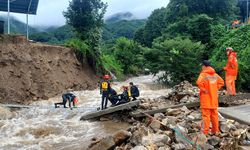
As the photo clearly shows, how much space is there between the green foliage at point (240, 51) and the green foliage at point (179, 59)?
1.63 m

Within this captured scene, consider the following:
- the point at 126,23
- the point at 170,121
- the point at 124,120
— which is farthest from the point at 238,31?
the point at 126,23

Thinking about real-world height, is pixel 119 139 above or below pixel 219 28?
below

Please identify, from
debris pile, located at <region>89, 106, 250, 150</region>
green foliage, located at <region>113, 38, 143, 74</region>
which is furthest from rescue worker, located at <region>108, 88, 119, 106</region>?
green foliage, located at <region>113, 38, 143, 74</region>

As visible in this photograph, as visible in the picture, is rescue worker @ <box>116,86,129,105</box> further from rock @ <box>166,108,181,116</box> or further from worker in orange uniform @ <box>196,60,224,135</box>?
worker in orange uniform @ <box>196,60,224,135</box>

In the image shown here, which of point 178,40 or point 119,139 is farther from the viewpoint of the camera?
point 178,40

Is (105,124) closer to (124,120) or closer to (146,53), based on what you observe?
(124,120)

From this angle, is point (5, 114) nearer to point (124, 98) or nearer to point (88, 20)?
point (124, 98)

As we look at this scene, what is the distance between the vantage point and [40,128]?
11.9 m

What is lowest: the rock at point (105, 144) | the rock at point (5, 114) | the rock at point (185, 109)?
the rock at point (5, 114)

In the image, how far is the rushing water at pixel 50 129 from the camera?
10.1 metres

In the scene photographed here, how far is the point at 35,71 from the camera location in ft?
65.2

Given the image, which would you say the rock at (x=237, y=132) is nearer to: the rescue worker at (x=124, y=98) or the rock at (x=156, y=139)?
the rock at (x=156, y=139)

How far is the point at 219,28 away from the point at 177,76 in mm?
6042

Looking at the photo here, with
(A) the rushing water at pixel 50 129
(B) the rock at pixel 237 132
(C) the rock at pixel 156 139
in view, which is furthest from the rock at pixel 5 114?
(B) the rock at pixel 237 132
